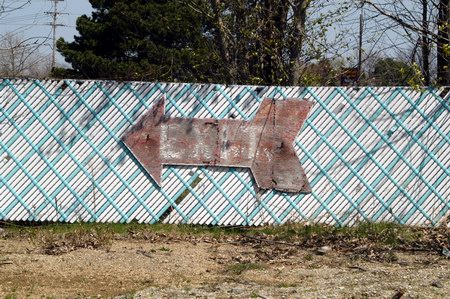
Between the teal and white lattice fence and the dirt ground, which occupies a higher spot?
the teal and white lattice fence

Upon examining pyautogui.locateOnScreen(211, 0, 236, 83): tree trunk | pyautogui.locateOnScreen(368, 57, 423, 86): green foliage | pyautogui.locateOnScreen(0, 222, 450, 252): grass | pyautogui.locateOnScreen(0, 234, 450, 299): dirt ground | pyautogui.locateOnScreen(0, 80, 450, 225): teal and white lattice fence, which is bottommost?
pyautogui.locateOnScreen(0, 234, 450, 299): dirt ground

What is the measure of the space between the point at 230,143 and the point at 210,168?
1.32 feet

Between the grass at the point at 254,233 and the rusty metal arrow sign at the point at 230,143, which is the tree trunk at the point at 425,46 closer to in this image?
the rusty metal arrow sign at the point at 230,143

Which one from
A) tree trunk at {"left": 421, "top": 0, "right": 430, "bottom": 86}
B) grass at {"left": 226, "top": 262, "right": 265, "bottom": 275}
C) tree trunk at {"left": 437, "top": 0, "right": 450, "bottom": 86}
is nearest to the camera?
grass at {"left": 226, "top": 262, "right": 265, "bottom": 275}

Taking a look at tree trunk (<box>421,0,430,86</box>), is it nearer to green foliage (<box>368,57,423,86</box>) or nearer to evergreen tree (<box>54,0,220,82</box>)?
green foliage (<box>368,57,423,86</box>)

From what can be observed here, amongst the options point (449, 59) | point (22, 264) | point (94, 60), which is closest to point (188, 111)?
point (22, 264)

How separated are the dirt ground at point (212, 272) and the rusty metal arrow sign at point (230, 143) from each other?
1074 millimetres

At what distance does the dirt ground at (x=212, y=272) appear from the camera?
6.74 metres

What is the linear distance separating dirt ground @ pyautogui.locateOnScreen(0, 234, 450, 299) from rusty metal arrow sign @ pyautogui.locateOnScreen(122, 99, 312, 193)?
1.07 m

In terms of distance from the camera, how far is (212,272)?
7645 mm

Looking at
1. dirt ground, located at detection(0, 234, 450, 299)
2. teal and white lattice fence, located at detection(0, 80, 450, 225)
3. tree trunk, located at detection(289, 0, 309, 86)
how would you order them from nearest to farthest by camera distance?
dirt ground, located at detection(0, 234, 450, 299), teal and white lattice fence, located at detection(0, 80, 450, 225), tree trunk, located at detection(289, 0, 309, 86)

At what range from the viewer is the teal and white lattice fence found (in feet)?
31.3

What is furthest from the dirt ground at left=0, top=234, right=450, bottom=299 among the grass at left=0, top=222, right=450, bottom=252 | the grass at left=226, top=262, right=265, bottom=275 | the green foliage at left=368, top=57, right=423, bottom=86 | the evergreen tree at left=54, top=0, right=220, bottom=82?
the evergreen tree at left=54, top=0, right=220, bottom=82

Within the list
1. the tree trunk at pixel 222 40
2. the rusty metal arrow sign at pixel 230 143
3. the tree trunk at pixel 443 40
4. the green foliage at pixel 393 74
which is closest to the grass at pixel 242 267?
the rusty metal arrow sign at pixel 230 143
